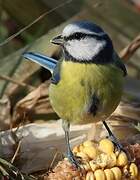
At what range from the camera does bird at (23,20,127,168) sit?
149 cm

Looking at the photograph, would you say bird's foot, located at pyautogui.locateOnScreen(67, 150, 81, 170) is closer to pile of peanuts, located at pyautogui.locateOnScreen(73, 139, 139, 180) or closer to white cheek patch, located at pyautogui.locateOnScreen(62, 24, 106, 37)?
pile of peanuts, located at pyautogui.locateOnScreen(73, 139, 139, 180)

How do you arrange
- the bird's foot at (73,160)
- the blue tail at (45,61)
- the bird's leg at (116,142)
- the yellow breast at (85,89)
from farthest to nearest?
the blue tail at (45,61)
the yellow breast at (85,89)
the bird's leg at (116,142)
the bird's foot at (73,160)

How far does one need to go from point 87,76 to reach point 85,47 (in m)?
0.07

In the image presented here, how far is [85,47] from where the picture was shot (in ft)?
4.92

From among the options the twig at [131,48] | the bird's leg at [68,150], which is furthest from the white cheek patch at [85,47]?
the twig at [131,48]

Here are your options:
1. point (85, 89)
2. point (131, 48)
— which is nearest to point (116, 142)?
point (85, 89)

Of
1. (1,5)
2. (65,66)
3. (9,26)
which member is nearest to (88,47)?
(65,66)

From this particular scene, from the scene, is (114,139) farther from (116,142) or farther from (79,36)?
(79,36)

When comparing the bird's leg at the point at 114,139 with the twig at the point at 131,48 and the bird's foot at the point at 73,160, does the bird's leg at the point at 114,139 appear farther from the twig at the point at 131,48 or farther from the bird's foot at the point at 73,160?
the twig at the point at 131,48

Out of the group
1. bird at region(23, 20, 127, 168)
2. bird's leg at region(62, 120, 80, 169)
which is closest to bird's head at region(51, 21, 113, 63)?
bird at region(23, 20, 127, 168)

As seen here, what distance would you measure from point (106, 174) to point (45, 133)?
0.33 m

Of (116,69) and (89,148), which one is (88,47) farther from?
(89,148)

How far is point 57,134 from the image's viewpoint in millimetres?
1620

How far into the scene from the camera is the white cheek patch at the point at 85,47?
1.49 m
